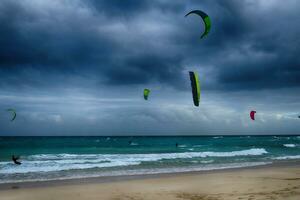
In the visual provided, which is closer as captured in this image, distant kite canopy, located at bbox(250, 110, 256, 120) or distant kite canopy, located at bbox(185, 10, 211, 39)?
distant kite canopy, located at bbox(185, 10, 211, 39)

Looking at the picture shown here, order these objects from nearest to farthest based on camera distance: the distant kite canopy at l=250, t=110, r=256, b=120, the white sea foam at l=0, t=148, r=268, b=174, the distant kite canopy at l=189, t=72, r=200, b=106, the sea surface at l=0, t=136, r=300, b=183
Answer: the distant kite canopy at l=189, t=72, r=200, b=106
the distant kite canopy at l=250, t=110, r=256, b=120
the sea surface at l=0, t=136, r=300, b=183
the white sea foam at l=0, t=148, r=268, b=174

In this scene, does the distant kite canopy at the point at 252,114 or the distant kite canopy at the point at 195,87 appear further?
the distant kite canopy at the point at 252,114

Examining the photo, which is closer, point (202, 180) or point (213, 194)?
point (213, 194)

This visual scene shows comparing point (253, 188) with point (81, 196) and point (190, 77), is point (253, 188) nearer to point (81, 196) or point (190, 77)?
point (190, 77)

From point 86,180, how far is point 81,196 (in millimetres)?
3796

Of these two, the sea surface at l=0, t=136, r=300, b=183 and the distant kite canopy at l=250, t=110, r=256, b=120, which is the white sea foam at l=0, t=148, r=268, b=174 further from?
the distant kite canopy at l=250, t=110, r=256, b=120

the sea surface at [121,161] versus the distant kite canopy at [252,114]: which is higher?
the distant kite canopy at [252,114]

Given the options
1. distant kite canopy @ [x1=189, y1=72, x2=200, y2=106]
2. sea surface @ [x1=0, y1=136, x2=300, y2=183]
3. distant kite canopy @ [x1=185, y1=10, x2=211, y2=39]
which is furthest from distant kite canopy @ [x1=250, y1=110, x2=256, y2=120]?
distant kite canopy @ [x1=189, y1=72, x2=200, y2=106]

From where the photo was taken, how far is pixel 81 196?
9969 mm

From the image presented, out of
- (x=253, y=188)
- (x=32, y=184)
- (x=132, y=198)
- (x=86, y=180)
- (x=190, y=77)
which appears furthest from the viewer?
(x=86, y=180)

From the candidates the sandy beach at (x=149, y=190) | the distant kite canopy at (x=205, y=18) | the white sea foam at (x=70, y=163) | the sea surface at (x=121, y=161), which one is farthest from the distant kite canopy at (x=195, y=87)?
the white sea foam at (x=70, y=163)

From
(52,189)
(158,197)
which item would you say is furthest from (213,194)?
(52,189)

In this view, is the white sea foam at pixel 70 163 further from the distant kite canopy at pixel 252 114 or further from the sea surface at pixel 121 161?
the distant kite canopy at pixel 252 114

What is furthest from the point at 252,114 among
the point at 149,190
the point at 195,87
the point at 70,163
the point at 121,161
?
Answer: the point at 70,163
